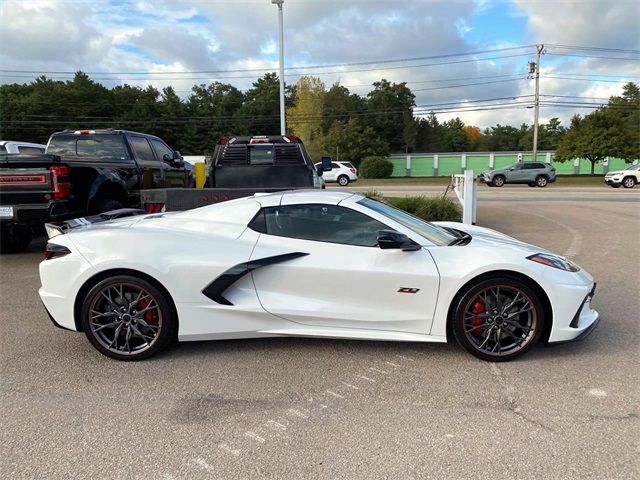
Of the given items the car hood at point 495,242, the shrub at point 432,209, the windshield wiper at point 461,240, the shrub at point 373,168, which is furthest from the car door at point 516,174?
the windshield wiper at point 461,240

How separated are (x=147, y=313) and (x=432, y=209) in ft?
29.5

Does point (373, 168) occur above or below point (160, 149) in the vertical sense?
below

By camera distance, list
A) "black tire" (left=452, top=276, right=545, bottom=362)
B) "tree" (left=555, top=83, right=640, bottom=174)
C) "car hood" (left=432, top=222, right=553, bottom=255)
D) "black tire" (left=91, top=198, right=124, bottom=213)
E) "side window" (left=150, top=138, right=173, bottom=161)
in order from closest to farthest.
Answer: "black tire" (left=452, top=276, right=545, bottom=362) → "car hood" (left=432, top=222, right=553, bottom=255) → "black tire" (left=91, top=198, right=124, bottom=213) → "side window" (left=150, top=138, right=173, bottom=161) → "tree" (left=555, top=83, right=640, bottom=174)

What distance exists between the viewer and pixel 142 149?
32.1ft

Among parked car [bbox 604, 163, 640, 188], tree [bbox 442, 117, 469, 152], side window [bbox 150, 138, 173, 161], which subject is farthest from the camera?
tree [bbox 442, 117, 469, 152]

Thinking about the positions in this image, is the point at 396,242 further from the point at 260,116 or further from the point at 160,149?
the point at 260,116

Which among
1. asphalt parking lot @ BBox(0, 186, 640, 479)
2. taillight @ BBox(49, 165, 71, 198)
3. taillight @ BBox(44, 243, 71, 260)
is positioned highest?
taillight @ BBox(49, 165, 71, 198)

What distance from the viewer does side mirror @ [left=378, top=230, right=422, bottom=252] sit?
151 inches

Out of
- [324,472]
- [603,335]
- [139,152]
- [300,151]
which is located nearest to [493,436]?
[324,472]

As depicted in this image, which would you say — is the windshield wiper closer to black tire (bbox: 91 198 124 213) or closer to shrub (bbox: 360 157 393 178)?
black tire (bbox: 91 198 124 213)

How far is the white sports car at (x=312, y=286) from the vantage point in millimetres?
3852

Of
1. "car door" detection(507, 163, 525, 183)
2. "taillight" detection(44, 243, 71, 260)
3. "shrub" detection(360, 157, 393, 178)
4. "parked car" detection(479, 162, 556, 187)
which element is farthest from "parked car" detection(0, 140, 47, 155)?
"shrub" detection(360, 157, 393, 178)

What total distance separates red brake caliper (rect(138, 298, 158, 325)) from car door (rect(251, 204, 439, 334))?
0.89 m

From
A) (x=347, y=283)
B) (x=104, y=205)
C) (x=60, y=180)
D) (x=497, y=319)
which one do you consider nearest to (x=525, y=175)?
(x=104, y=205)
